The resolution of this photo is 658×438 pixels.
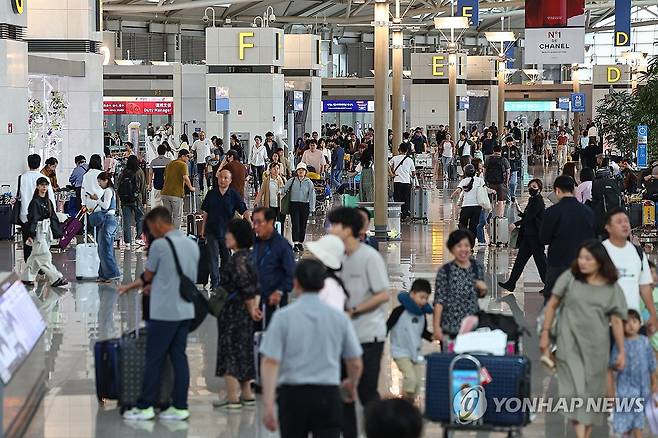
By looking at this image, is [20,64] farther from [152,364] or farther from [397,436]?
[397,436]

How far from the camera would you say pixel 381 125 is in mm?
23906

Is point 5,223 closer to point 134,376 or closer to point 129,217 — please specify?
point 129,217

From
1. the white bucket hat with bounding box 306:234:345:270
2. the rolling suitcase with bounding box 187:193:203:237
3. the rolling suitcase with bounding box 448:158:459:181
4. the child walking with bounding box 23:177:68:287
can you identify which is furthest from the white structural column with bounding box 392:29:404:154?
the white bucket hat with bounding box 306:234:345:270

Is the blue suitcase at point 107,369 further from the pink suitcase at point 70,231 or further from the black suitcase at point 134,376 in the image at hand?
the pink suitcase at point 70,231

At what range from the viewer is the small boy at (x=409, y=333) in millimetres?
9836

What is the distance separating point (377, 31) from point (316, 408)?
1765 cm

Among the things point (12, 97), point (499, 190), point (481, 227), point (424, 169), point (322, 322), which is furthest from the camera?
point (424, 169)

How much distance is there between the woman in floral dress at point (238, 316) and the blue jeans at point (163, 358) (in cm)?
41

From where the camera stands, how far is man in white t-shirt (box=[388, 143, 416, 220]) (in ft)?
89.0

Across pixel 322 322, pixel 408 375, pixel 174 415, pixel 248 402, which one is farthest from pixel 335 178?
pixel 322 322

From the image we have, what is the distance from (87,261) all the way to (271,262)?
8370 mm

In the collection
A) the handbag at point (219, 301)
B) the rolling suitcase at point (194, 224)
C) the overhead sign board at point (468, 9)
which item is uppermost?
the overhead sign board at point (468, 9)

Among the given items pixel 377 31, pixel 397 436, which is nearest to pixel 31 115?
pixel 377 31

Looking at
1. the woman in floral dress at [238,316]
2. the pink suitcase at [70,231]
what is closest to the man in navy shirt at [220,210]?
the pink suitcase at [70,231]
